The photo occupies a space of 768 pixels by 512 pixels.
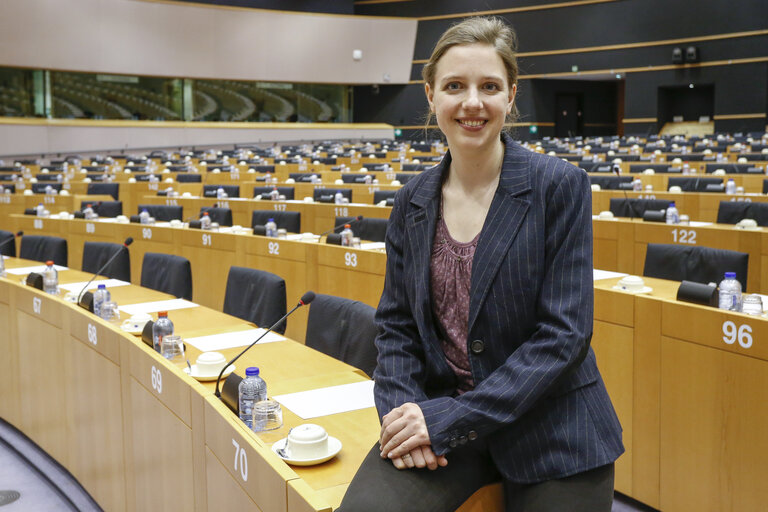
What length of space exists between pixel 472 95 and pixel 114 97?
19.7m

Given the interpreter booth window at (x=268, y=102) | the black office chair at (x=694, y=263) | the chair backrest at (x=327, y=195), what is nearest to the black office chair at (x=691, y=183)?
the chair backrest at (x=327, y=195)

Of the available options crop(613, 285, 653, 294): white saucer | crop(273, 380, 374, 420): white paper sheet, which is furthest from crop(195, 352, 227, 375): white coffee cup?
crop(613, 285, 653, 294): white saucer

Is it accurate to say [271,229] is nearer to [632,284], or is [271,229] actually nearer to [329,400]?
[632,284]

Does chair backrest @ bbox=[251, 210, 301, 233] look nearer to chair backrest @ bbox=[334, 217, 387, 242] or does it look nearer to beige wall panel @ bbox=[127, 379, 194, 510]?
chair backrest @ bbox=[334, 217, 387, 242]

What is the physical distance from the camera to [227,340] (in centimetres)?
267

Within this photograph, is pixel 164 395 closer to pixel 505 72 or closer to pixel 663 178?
pixel 505 72

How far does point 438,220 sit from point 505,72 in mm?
325

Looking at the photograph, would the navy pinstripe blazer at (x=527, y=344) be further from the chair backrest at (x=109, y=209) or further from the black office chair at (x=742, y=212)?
the chair backrest at (x=109, y=209)

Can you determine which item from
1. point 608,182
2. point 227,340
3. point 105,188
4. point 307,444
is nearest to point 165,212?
point 105,188

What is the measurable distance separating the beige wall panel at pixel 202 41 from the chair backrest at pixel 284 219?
13.8 meters

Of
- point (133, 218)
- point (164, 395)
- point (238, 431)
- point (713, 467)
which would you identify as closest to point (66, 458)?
point (164, 395)

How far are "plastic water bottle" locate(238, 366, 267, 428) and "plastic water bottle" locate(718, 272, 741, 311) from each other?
64.2 inches

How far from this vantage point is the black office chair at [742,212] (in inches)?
188

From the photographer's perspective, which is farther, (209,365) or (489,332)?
(209,365)
